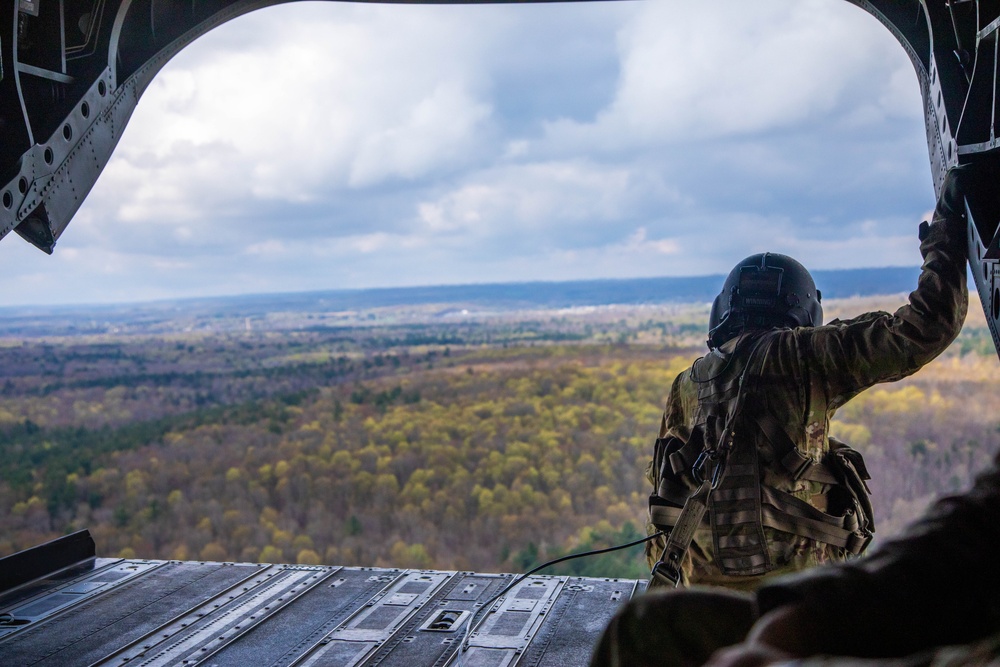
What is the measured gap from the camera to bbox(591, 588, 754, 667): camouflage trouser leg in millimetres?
1478

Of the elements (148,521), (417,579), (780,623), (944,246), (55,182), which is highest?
(55,182)

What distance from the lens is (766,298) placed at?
3.64m

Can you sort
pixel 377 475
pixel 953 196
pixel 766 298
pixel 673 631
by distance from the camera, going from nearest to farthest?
pixel 673 631
pixel 953 196
pixel 766 298
pixel 377 475

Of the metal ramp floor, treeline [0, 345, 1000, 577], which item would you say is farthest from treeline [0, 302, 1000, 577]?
the metal ramp floor

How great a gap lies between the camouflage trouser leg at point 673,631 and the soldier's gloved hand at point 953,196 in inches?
82.5

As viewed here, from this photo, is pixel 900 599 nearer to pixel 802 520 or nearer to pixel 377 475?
pixel 802 520

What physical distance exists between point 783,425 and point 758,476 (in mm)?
227

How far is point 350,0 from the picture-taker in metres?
5.18

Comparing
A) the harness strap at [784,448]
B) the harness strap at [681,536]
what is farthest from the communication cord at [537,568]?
the harness strap at [784,448]

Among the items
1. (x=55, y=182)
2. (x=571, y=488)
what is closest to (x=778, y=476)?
(x=55, y=182)

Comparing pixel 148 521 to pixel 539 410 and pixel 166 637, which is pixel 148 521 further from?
pixel 166 637

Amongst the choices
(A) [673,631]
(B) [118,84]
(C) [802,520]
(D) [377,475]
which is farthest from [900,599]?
(D) [377,475]

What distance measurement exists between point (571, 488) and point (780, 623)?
23.6 meters

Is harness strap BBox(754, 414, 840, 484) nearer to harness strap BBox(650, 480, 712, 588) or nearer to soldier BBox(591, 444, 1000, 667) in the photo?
harness strap BBox(650, 480, 712, 588)
